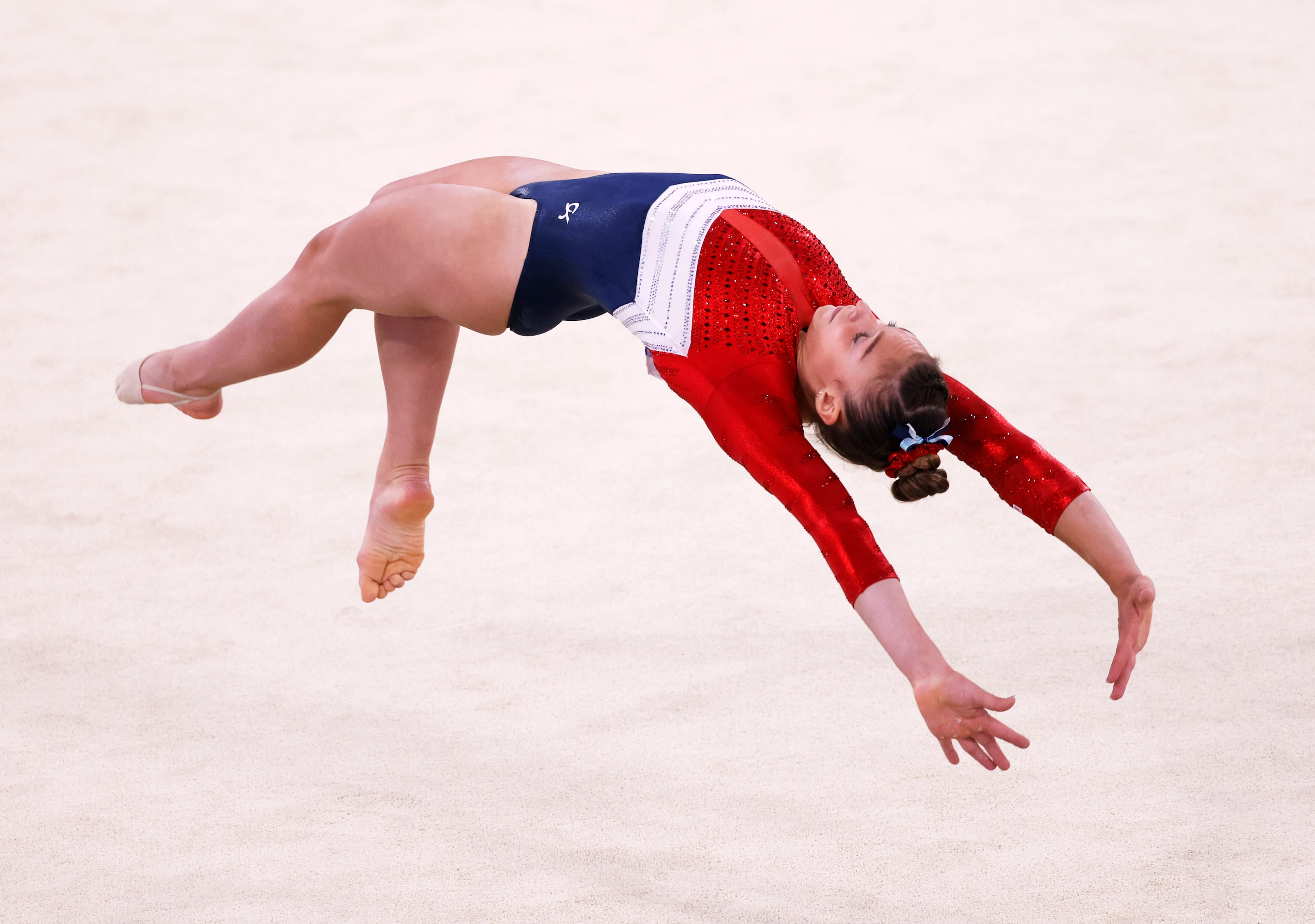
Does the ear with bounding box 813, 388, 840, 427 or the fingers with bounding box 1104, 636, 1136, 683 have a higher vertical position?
the ear with bounding box 813, 388, 840, 427

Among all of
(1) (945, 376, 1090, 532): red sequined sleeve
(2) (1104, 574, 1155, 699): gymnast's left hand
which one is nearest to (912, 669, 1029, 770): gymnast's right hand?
(2) (1104, 574, 1155, 699): gymnast's left hand

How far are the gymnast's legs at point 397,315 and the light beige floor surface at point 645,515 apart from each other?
617 millimetres

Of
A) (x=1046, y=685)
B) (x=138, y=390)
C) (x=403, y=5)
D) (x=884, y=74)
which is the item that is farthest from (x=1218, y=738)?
(x=403, y=5)

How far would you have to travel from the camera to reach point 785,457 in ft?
6.19

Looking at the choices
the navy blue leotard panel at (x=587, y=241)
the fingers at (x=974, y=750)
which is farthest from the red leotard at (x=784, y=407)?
the fingers at (x=974, y=750)

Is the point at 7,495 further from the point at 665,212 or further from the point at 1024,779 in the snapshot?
the point at 1024,779

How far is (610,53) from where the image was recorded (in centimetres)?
633

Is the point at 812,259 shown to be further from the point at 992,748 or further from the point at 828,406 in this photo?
the point at 992,748

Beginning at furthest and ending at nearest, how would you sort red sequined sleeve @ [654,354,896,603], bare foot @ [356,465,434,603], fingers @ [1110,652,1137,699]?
bare foot @ [356,465,434,603], fingers @ [1110,652,1137,699], red sequined sleeve @ [654,354,896,603]

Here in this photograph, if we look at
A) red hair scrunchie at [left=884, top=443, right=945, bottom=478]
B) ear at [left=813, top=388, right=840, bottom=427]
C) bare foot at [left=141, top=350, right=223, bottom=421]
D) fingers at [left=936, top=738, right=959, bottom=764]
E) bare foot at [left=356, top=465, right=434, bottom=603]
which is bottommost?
bare foot at [left=356, top=465, right=434, bottom=603]

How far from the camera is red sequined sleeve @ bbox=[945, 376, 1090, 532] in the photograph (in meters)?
2.08

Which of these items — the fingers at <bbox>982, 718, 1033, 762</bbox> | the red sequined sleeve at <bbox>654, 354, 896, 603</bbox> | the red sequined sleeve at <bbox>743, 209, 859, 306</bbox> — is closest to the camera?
the fingers at <bbox>982, 718, 1033, 762</bbox>

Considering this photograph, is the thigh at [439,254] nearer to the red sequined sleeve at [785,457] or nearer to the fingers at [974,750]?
the red sequined sleeve at [785,457]

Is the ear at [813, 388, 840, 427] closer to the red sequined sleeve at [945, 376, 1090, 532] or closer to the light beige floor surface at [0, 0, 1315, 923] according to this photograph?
the red sequined sleeve at [945, 376, 1090, 532]
